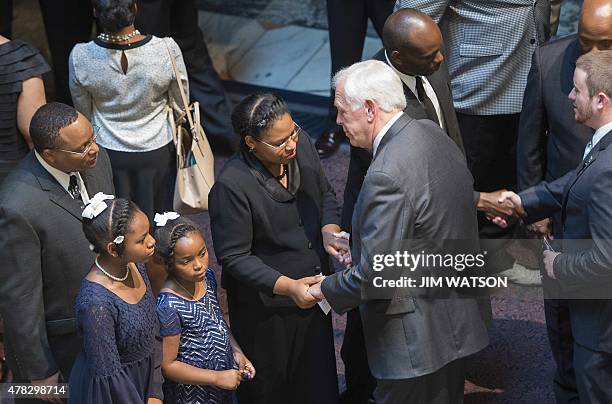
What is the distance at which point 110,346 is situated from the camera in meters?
3.32

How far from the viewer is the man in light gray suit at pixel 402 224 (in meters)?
3.30

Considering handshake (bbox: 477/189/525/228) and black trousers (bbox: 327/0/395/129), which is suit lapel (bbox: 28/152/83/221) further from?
black trousers (bbox: 327/0/395/129)

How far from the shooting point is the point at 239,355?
3.82 metres

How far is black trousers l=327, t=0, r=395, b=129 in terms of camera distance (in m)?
6.25

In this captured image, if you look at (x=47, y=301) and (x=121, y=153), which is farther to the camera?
(x=121, y=153)

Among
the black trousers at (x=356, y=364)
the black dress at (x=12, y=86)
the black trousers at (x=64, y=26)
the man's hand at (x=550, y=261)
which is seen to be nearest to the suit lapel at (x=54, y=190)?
the black dress at (x=12, y=86)

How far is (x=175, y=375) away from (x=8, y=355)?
0.62 m

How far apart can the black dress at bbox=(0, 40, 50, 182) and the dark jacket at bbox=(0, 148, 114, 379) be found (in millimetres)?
687

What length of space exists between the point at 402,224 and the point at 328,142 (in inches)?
132

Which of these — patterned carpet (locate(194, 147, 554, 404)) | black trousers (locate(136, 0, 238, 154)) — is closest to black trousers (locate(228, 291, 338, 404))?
patterned carpet (locate(194, 147, 554, 404))

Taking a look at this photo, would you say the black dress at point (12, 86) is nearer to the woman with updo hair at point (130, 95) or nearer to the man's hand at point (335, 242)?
the woman with updo hair at point (130, 95)

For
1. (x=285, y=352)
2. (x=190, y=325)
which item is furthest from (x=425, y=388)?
(x=190, y=325)

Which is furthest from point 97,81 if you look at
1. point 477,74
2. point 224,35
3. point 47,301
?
point 224,35

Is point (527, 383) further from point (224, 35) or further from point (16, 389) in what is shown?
point (224, 35)
